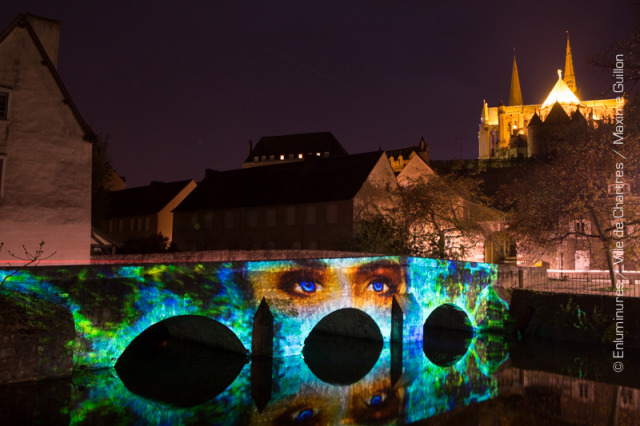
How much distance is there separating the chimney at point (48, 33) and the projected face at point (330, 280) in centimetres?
1195

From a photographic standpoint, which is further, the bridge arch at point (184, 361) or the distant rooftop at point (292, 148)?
the distant rooftop at point (292, 148)

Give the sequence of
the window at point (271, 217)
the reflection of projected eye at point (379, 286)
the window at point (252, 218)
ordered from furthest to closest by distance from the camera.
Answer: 1. the window at point (252, 218)
2. the window at point (271, 217)
3. the reflection of projected eye at point (379, 286)

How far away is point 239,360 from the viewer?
62.6 feet

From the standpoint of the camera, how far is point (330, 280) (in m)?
20.2

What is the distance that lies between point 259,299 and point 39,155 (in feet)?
31.6

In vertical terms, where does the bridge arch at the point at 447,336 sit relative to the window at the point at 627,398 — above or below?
below

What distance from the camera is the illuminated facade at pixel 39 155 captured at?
19281mm

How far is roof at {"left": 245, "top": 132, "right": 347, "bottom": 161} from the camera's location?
82.2 metres

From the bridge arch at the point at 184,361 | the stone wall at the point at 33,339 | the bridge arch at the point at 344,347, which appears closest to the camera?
the stone wall at the point at 33,339

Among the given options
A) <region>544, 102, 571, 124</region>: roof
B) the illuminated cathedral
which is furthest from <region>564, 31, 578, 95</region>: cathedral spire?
<region>544, 102, 571, 124</region>: roof

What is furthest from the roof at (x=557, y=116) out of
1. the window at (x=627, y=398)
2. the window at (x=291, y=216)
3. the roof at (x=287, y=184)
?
the window at (x=627, y=398)

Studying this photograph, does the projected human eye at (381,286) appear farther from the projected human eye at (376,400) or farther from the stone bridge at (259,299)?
the projected human eye at (376,400)

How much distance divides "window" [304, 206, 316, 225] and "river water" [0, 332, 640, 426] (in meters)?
15.8

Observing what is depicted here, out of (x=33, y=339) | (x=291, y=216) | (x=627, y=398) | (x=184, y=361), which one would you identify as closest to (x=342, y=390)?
(x=184, y=361)
